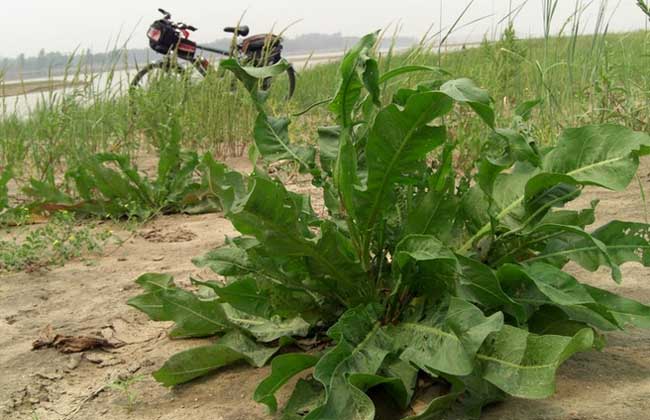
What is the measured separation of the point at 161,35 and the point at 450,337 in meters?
8.18

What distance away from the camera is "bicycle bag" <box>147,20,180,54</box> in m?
8.88

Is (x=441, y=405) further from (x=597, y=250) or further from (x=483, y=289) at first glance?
(x=597, y=250)

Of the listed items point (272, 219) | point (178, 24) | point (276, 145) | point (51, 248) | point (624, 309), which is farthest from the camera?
point (178, 24)

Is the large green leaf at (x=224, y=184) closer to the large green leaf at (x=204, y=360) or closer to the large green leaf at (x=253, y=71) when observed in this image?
the large green leaf at (x=253, y=71)

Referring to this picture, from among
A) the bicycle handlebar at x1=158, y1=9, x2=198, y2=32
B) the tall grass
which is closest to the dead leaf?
the tall grass

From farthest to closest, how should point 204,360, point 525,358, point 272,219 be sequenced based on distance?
point 204,360 → point 272,219 → point 525,358

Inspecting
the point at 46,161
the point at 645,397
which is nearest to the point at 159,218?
the point at 46,161

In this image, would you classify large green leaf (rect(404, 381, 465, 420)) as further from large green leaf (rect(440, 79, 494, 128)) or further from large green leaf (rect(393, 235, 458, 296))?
large green leaf (rect(440, 79, 494, 128))

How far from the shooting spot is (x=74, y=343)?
6.53 ft

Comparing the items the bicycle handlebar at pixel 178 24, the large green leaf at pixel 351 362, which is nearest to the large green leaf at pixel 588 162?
the large green leaf at pixel 351 362

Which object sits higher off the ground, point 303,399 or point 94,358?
point 303,399

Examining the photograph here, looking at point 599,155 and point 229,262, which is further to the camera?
point 229,262

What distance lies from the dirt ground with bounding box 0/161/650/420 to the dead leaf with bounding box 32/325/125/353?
0.07ft

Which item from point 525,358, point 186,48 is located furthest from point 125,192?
point 186,48
